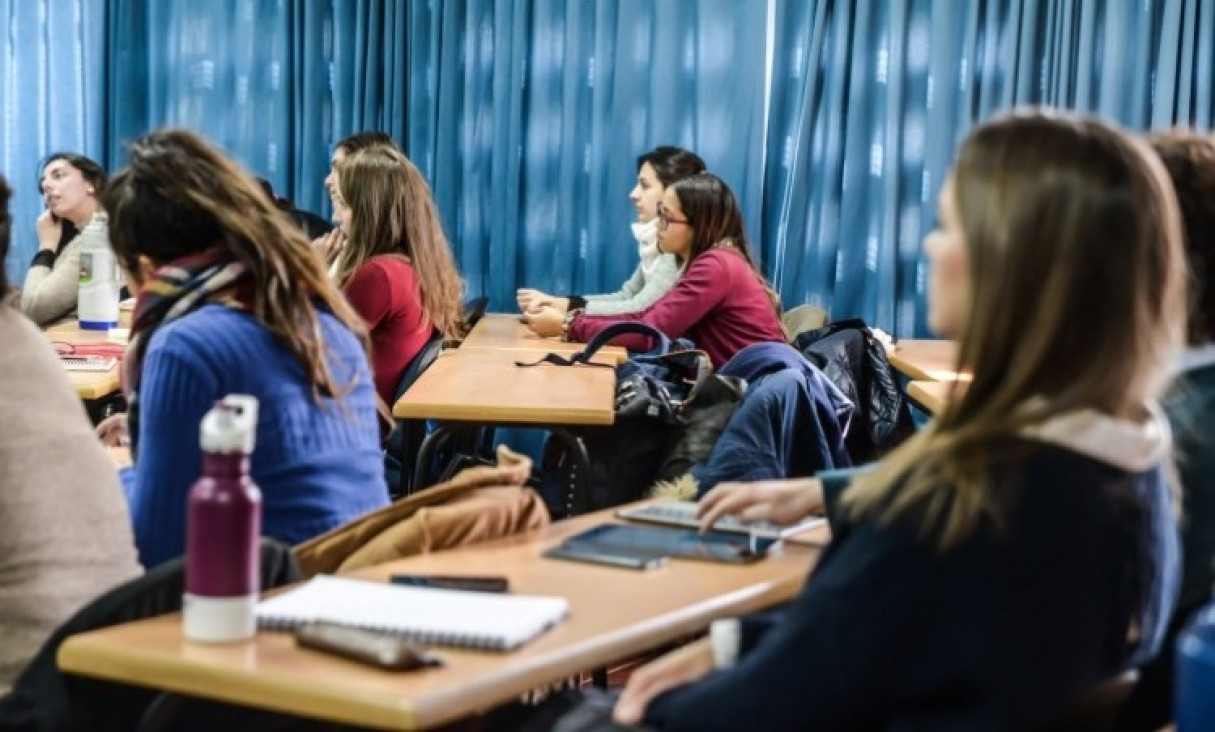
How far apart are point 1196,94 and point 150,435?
14.9ft

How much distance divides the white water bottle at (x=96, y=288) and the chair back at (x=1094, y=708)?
3809 millimetres

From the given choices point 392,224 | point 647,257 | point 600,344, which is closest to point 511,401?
point 600,344

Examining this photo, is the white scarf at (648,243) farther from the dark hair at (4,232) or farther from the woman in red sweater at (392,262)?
the dark hair at (4,232)

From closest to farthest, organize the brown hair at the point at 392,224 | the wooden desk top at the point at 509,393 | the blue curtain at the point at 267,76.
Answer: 1. the wooden desk top at the point at 509,393
2. the brown hair at the point at 392,224
3. the blue curtain at the point at 267,76

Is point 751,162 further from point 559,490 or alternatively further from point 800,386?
point 800,386

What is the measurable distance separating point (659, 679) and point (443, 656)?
0.24 metres

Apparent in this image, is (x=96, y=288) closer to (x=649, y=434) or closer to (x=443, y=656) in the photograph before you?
(x=649, y=434)

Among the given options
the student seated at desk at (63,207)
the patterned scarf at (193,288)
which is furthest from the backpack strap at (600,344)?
the patterned scarf at (193,288)

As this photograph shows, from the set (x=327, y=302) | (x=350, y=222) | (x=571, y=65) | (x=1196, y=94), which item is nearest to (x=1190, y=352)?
(x=327, y=302)

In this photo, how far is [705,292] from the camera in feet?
15.7

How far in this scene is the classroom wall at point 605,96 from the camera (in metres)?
5.83

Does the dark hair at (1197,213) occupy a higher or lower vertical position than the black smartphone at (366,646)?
higher

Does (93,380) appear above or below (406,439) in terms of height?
above

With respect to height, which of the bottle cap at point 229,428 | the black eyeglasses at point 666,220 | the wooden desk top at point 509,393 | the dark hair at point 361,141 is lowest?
the wooden desk top at point 509,393
